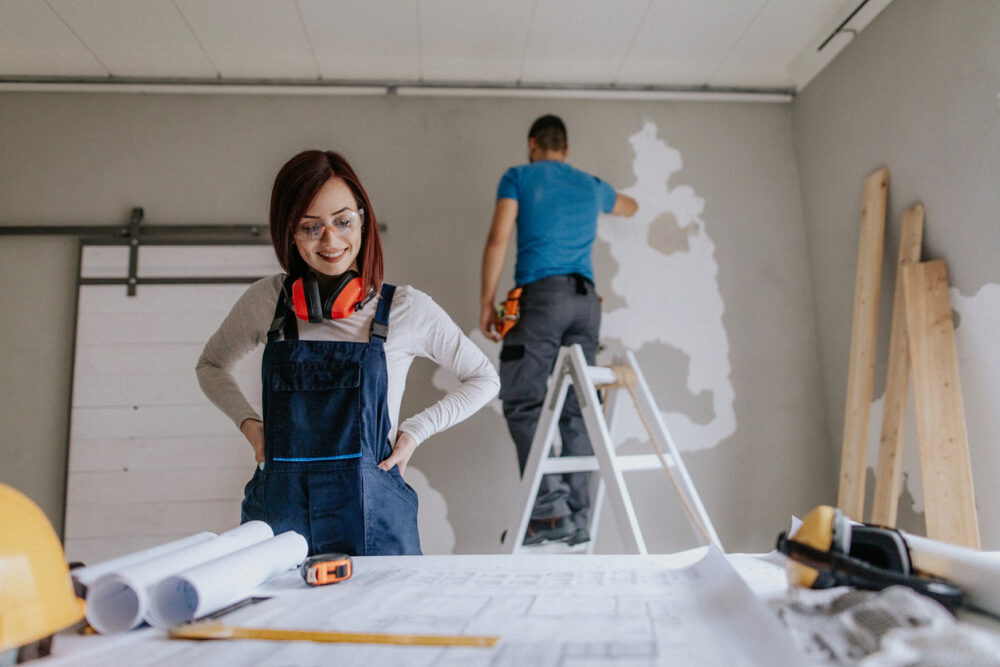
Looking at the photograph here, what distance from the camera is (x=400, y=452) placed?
120 centimetres

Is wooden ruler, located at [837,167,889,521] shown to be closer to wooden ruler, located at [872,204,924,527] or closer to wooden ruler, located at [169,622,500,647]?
wooden ruler, located at [872,204,924,527]

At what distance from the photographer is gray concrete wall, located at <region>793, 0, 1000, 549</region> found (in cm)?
182

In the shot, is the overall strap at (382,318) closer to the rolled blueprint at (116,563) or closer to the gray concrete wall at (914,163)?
the rolled blueprint at (116,563)

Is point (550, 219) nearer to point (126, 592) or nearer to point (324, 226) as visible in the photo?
point (324, 226)

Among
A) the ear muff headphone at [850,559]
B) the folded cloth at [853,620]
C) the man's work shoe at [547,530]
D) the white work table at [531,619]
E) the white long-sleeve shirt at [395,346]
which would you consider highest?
the white long-sleeve shirt at [395,346]

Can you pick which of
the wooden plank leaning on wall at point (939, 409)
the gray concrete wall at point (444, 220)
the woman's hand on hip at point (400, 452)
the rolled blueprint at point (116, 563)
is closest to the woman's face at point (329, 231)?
the woman's hand on hip at point (400, 452)

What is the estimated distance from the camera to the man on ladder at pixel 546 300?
1.98 m

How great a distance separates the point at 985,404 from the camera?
6.03 ft

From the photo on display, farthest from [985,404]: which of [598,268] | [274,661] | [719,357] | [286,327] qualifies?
[274,661]

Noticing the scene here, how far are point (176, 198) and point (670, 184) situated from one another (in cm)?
212

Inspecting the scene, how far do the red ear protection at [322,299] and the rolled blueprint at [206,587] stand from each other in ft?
1.95

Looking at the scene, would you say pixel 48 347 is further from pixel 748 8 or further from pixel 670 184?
pixel 748 8

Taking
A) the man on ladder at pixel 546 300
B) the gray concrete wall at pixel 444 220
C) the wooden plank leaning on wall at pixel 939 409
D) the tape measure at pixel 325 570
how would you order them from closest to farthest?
1. the tape measure at pixel 325 570
2. the wooden plank leaning on wall at pixel 939 409
3. the man on ladder at pixel 546 300
4. the gray concrete wall at pixel 444 220

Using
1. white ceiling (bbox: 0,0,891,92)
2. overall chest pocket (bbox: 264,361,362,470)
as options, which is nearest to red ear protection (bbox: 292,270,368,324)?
overall chest pocket (bbox: 264,361,362,470)
